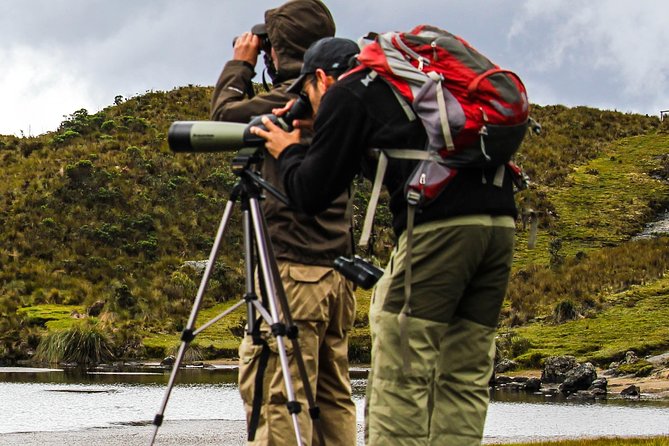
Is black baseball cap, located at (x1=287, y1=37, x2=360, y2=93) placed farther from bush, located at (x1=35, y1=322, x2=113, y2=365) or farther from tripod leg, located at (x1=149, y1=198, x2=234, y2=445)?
bush, located at (x1=35, y1=322, x2=113, y2=365)

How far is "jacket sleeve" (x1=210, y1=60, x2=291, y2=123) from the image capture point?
186 inches

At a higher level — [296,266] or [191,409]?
[296,266]

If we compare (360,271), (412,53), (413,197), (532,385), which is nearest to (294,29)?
(412,53)

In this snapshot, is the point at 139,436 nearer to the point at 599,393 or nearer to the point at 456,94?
the point at 456,94

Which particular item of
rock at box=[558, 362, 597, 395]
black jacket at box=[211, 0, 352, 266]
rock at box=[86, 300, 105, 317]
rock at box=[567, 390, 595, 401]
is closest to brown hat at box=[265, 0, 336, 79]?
black jacket at box=[211, 0, 352, 266]

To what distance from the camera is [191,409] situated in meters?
12.3

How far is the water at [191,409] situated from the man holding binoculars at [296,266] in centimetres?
528

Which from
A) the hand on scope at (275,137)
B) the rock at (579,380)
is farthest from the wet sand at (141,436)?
the rock at (579,380)

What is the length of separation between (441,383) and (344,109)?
103cm

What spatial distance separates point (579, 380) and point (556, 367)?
3.68ft

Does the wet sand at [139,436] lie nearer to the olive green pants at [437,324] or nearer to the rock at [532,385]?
the olive green pants at [437,324]

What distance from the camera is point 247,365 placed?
455 cm

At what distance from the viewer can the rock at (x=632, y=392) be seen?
576 inches

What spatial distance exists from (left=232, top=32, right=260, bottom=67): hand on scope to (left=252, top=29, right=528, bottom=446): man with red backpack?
1.26 m
